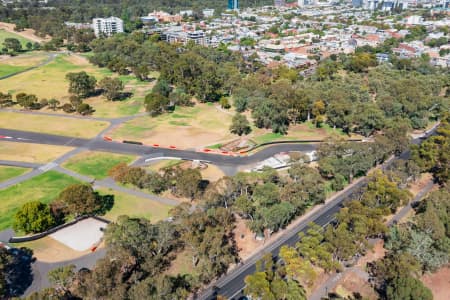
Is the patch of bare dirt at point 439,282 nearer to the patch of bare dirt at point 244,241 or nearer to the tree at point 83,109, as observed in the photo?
the patch of bare dirt at point 244,241

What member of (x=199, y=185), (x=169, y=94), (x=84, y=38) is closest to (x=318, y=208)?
(x=199, y=185)

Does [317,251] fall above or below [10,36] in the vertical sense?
below

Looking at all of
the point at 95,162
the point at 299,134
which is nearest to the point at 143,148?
the point at 95,162

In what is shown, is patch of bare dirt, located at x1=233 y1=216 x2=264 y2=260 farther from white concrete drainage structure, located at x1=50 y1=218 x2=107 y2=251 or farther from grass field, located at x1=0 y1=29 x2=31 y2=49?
grass field, located at x1=0 y1=29 x2=31 y2=49

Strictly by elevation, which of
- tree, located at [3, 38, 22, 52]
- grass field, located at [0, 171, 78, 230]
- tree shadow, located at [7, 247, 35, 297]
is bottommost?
tree shadow, located at [7, 247, 35, 297]

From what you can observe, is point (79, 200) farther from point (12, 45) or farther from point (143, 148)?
point (12, 45)

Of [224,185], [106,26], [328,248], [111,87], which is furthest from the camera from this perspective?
[106,26]

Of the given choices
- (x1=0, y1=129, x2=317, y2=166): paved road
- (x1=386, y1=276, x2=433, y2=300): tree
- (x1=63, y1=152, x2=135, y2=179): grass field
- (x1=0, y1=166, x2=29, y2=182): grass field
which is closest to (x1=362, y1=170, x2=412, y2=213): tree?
(x1=386, y1=276, x2=433, y2=300): tree
